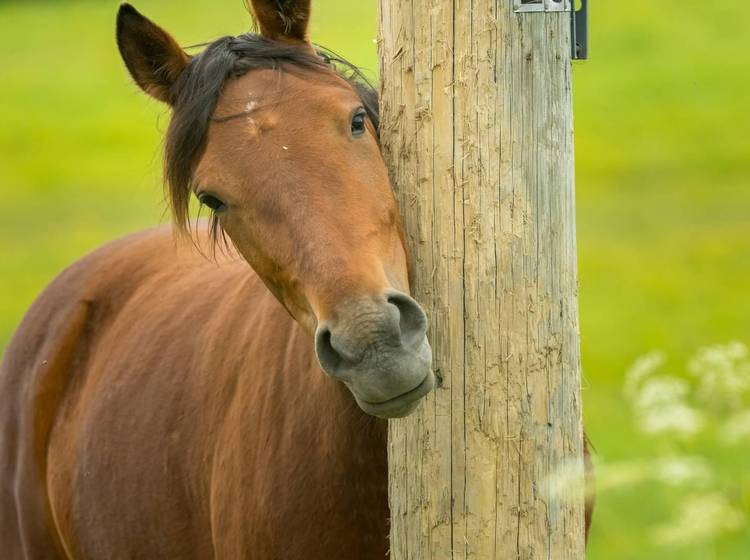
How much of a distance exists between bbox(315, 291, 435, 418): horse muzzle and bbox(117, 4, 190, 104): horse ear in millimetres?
1097

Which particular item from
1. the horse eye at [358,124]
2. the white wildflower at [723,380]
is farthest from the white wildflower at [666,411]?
the horse eye at [358,124]

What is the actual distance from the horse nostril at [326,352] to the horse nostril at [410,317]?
0.16 m

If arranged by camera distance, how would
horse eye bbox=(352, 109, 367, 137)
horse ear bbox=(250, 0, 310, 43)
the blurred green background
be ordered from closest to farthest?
1. horse eye bbox=(352, 109, 367, 137)
2. horse ear bbox=(250, 0, 310, 43)
3. the blurred green background

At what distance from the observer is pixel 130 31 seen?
3650 mm

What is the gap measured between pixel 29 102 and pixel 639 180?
15816 mm

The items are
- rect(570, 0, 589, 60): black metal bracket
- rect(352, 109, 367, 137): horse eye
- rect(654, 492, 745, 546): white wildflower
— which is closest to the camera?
rect(654, 492, 745, 546): white wildflower

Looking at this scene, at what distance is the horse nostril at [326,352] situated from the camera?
115 inches

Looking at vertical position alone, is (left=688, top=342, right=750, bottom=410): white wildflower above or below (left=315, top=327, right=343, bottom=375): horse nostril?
below

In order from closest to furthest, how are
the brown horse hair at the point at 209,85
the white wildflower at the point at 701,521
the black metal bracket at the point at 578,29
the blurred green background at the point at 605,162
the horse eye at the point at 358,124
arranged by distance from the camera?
the white wildflower at the point at 701,521 → the black metal bracket at the point at 578,29 → the horse eye at the point at 358,124 → the brown horse hair at the point at 209,85 → the blurred green background at the point at 605,162

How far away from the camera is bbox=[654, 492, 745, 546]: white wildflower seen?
285cm

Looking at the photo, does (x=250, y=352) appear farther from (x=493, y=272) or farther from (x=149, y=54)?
(x=493, y=272)

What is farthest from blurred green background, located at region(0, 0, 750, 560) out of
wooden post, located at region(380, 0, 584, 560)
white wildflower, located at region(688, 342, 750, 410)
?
wooden post, located at region(380, 0, 584, 560)

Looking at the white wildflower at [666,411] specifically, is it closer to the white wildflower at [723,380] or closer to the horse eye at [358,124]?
A: the white wildflower at [723,380]

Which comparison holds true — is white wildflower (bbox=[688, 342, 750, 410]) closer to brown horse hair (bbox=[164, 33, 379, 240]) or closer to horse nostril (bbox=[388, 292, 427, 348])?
horse nostril (bbox=[388, 292, 427, 348])
